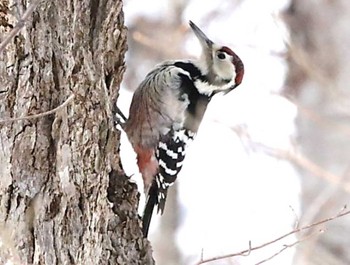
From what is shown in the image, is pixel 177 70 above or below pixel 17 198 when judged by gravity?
above

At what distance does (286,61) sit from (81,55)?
2.49 metres

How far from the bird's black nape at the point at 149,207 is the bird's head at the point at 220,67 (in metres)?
0.52

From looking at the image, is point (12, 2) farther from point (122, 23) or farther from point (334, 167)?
point (334, 167)

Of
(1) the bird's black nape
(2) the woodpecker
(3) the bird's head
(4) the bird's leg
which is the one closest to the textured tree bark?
(1) the bird's black nape

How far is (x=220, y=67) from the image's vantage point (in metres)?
3.53

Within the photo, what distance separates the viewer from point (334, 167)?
4.08 metres

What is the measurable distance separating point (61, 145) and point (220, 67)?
154 cm

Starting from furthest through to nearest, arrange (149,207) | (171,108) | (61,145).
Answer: (171,108)
(149,207)
(61,145)

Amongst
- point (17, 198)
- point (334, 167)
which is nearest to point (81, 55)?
point (17, 198)

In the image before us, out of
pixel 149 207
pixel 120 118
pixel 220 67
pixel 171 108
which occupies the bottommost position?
pixel 149 207

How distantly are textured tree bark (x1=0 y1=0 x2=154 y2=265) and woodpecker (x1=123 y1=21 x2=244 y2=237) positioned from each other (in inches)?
36.5

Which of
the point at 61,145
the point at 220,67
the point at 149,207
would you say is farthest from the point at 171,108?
the point at 61,145

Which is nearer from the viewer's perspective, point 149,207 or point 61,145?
point 61,145

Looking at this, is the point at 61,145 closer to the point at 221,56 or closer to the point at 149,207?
the point at 149,207
